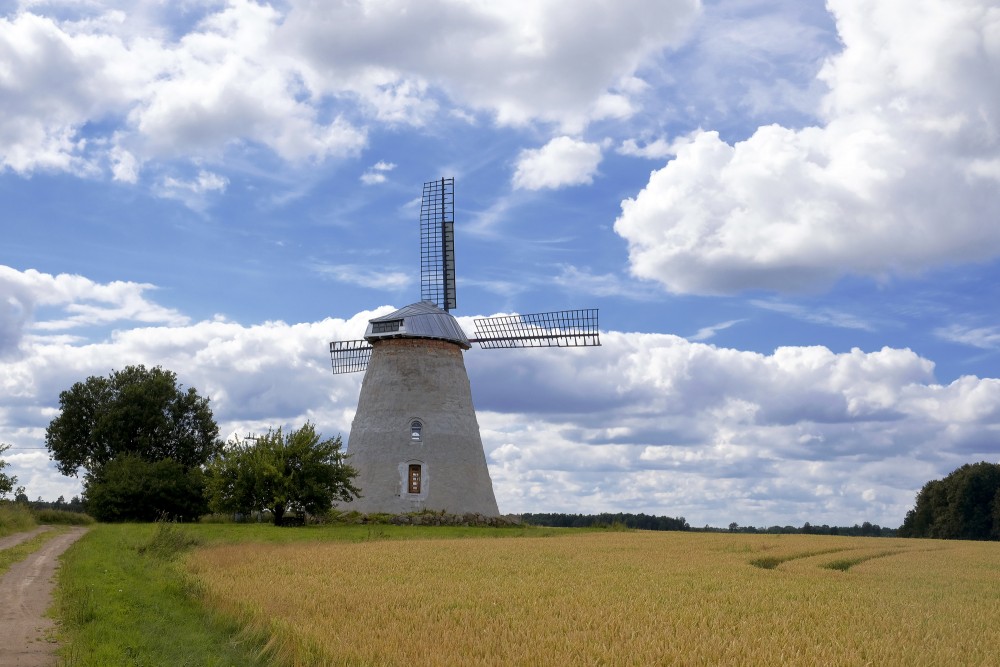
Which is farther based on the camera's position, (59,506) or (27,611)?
(59,506)

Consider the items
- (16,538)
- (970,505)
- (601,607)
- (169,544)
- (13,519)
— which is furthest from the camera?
(970,505)

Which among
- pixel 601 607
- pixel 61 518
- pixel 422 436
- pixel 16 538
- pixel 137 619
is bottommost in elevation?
pixel 137 619

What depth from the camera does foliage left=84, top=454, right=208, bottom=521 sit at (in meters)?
43.8

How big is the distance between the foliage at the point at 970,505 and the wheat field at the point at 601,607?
44247 mm

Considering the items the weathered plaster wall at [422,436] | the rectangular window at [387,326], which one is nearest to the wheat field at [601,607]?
the weathered plaster wall at [422,436]

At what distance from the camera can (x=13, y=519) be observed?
35.1 metres

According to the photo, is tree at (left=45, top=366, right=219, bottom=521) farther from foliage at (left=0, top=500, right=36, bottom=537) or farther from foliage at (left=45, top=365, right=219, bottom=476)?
foliage at (left=0, top=500, right=36, bottom=537)

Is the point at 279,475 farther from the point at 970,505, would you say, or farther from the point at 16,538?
the point at 970,505

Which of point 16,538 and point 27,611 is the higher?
point 16,538

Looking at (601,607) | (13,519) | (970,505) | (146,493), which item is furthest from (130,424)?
(970,505)

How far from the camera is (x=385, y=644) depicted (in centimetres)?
1015

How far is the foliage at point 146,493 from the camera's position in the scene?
144 ft

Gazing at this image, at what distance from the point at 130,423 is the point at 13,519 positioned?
1836cm

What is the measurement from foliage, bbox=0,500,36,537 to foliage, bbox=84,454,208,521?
14.8ft
